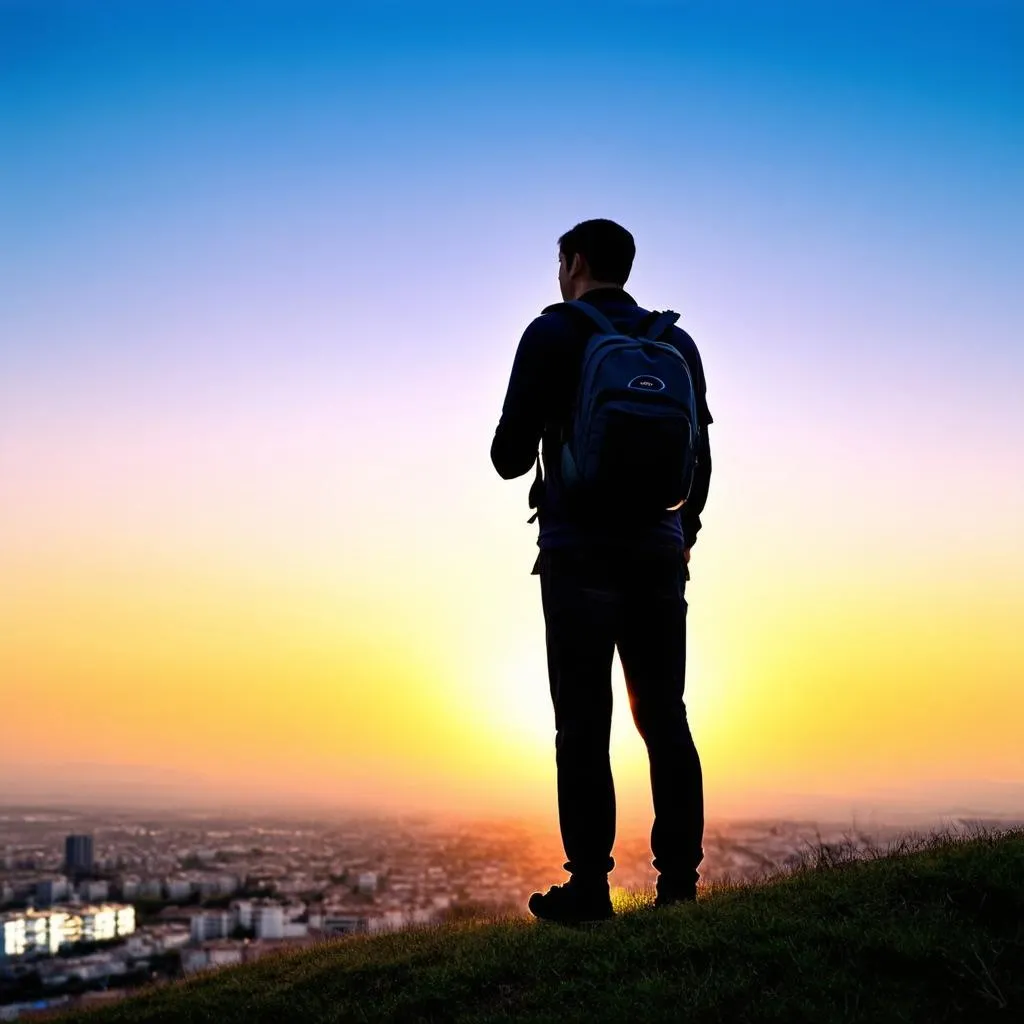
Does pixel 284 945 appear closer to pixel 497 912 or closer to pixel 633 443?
pixel 497 912

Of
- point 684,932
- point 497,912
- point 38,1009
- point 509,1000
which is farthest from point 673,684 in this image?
point 38,1009

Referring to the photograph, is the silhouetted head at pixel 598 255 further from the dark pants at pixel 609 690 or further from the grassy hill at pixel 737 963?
the grassy hill at pixel 737 963

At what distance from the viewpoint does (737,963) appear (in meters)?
4.48

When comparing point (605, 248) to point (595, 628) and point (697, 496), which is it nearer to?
point (697, 496)

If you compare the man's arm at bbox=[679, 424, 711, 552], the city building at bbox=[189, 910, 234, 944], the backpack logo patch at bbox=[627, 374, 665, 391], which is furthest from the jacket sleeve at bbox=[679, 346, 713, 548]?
the city building at bbox=[189, 910, 234, 944]

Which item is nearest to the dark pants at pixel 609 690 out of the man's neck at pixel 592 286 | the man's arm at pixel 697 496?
the man's arm at pixel 697 496

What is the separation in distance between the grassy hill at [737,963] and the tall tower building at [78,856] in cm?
3678

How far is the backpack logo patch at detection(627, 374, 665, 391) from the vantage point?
5.12 m

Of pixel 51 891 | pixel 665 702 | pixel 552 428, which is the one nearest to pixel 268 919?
pixel 665 702

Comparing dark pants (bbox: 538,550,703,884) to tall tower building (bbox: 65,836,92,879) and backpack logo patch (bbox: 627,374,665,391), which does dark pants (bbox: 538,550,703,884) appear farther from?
tall tower building (bbox: 65,836,92,879)

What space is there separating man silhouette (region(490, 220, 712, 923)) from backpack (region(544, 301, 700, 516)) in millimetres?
106

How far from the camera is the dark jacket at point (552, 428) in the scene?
5358 mm

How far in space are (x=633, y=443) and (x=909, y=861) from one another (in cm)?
261

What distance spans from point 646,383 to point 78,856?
4447 cm
